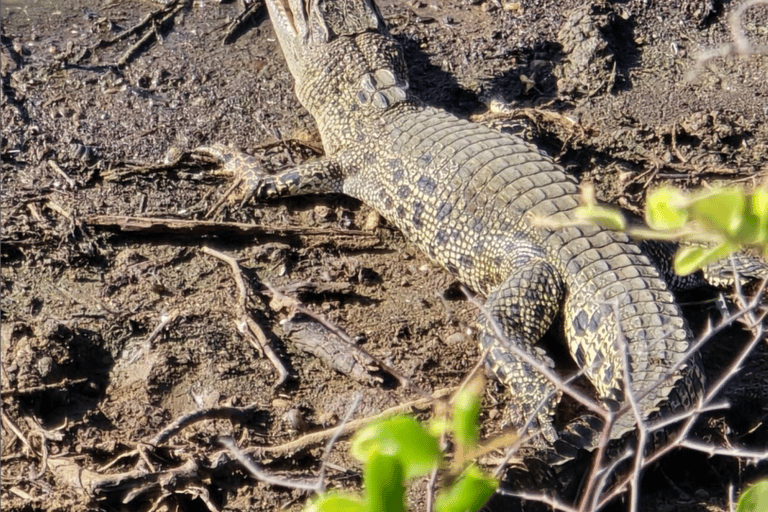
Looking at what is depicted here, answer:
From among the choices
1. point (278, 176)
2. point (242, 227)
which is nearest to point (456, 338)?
point (242, 227)

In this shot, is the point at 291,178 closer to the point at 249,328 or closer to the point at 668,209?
the point at 249,328

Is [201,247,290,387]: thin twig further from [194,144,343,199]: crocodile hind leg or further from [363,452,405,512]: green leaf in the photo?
[363,452,405,512]: green leaf

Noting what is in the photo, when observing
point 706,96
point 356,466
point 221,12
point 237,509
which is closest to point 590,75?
point 706,96

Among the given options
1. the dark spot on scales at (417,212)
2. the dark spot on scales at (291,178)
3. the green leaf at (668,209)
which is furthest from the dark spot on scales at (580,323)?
the green leaf at (668,209)

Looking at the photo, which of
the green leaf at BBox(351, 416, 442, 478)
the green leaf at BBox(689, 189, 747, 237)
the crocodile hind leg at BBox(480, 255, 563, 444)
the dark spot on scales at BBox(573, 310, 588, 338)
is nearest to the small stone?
the crocodile hind leg at BBox(480, 255, 563, 444)

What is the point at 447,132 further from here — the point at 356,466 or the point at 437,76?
the point at 356,466
